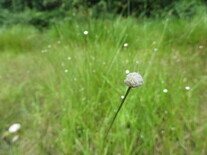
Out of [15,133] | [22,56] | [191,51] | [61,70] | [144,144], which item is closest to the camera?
[144,144]

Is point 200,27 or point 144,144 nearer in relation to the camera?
point 144,144

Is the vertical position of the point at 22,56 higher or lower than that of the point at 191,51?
lower

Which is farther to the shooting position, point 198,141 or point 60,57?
point 60,57

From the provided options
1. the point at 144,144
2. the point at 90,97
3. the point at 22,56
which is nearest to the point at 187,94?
the point at 144,144

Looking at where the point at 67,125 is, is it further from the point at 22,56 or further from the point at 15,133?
the point at 22,56

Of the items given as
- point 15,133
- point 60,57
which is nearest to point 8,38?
point 60,57

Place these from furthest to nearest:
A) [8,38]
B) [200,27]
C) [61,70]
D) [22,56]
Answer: [8,38], [22,56], [200,27], [61,70]

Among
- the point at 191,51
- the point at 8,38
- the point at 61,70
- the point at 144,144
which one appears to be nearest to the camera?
the point at 144,144

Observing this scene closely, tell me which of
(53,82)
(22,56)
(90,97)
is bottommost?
(22,56)

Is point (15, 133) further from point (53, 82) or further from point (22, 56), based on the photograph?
point (22, 56)
